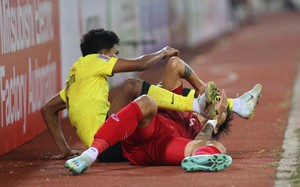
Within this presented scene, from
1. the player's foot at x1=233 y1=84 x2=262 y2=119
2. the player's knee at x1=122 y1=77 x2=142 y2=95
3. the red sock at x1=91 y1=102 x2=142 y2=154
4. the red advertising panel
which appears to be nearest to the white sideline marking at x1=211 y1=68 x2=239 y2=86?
the red advertising panel

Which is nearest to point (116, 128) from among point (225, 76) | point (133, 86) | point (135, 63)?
point (133, 86)

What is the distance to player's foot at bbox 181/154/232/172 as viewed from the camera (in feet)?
22.5

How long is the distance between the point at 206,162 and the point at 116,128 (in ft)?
2.36

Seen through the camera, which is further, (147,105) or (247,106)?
(247,106)

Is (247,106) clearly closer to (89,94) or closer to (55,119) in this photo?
(89,94)

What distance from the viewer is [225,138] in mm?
9195

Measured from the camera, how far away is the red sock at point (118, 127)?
688cm

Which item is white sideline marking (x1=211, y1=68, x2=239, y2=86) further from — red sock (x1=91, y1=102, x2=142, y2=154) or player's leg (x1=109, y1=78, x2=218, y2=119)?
red sock (x1=91, y1=102, x2=142, y2=154)

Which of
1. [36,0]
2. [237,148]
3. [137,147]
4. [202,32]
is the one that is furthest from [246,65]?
[137,147]

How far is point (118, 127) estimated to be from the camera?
Result: 689 cm

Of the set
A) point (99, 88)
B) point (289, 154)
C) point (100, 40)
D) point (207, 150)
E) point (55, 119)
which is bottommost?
point (289, 154)

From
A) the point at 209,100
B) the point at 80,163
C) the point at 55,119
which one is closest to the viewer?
the point at 80,163

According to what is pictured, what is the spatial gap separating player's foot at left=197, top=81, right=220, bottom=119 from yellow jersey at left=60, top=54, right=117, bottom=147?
2.57 feet

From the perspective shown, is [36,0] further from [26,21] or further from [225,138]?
[225,138]
